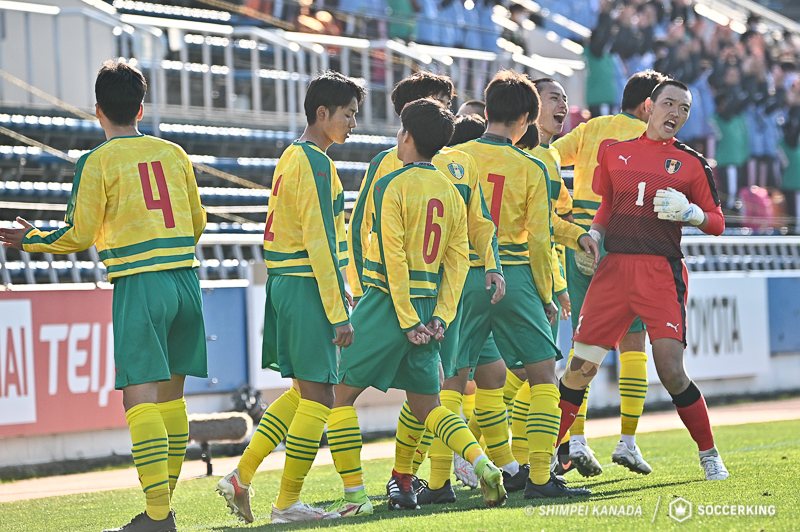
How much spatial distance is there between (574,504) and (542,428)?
22.8 inches

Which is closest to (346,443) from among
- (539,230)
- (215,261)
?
(539,230)

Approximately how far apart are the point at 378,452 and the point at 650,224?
394 cm

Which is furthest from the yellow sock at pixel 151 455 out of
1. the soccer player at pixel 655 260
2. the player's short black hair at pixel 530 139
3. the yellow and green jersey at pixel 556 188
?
Answer: the player's short black hair at pixel 530 139

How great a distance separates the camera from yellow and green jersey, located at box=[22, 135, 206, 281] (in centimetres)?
466

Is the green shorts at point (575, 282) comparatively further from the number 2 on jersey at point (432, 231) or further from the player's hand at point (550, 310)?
the number 2 on jersey at point (432, 231)

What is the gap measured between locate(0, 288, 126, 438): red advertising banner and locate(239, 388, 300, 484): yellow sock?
3533 millimetres

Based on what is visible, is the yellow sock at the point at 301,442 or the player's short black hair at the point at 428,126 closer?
the yellow sock at the point at 301,442

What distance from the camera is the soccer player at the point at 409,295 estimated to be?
4824 mm

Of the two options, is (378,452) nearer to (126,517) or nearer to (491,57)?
(126,517)

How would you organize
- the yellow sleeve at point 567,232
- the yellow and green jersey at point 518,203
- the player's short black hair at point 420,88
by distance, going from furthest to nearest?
1. the player's short black hair at point 420,88
2. the yellow sleeve at point 567,232
3. the yellow and green jersey at point 518,203

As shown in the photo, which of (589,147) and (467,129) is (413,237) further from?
(589,147)

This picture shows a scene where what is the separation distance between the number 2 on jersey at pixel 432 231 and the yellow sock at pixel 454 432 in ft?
2.20

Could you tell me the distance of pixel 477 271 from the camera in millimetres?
5527

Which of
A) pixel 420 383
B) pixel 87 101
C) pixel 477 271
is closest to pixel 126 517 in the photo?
pixel 420 383
